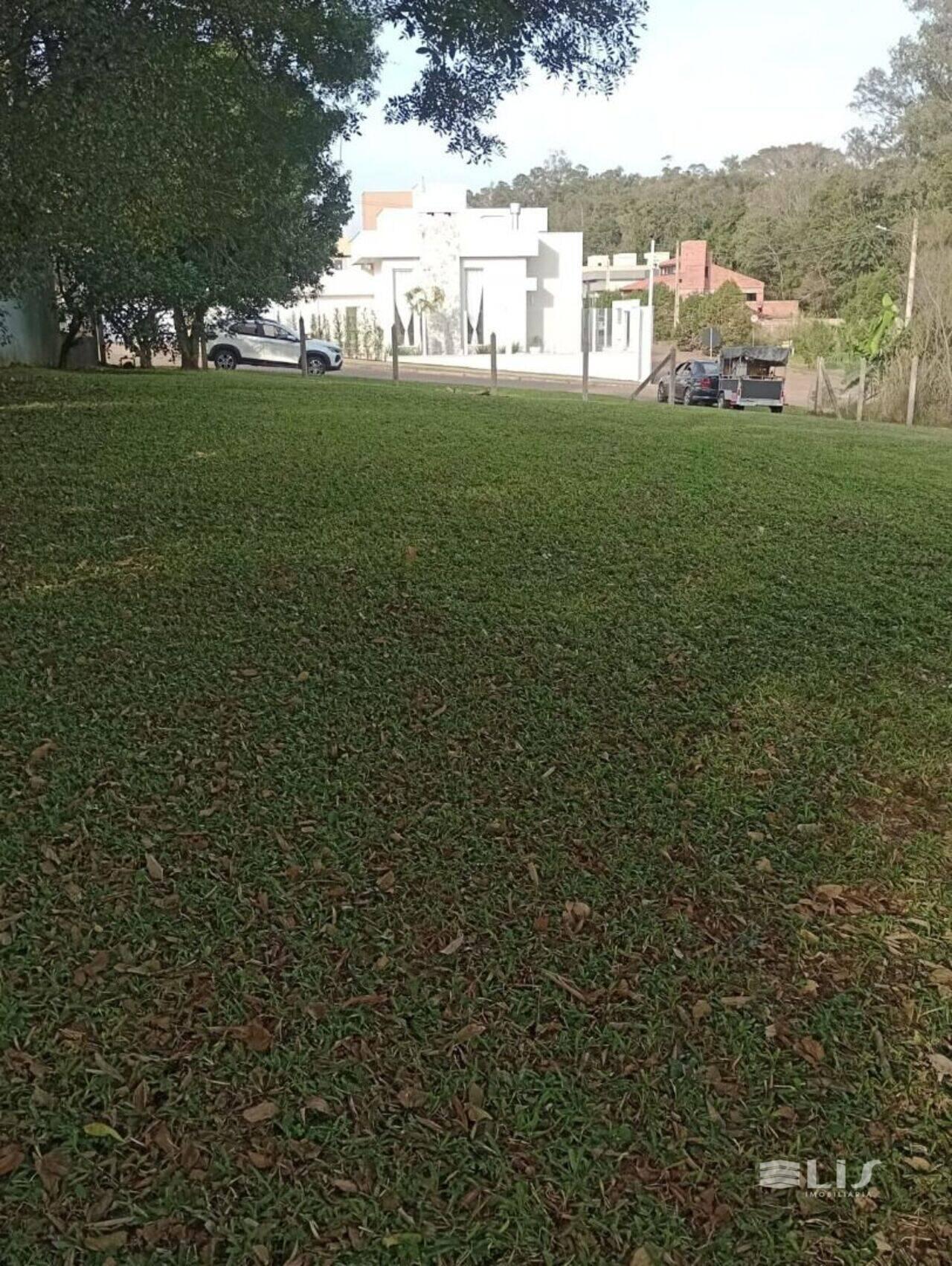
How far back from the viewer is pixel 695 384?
83.4 feet

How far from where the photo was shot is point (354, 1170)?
230cm

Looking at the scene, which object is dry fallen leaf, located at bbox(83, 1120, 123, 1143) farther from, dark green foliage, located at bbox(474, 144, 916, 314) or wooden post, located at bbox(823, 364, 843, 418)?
dark green foliage, located at bbox(474, 144, 916, 314)

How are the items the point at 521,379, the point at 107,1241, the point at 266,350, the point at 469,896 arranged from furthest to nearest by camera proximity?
the point at 521,379 < the point at 266,350 < the point at 469,896 < the point at 107,1241

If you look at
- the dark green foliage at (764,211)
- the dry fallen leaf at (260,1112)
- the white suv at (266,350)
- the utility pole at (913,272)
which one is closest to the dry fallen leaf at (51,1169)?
the dry fallen leaf at (260,1112)

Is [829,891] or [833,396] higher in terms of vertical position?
[833,396]

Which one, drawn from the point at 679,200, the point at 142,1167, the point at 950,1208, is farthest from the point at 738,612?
the point at 679,200

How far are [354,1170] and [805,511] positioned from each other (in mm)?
5491

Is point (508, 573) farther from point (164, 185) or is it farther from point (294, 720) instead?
point (164, 185)

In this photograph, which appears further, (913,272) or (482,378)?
(482,378)

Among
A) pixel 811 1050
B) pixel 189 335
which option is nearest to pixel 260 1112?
pixel 811 1050

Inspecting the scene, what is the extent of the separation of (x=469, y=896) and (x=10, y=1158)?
1.25 m

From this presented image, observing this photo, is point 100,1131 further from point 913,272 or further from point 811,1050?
point 913,272

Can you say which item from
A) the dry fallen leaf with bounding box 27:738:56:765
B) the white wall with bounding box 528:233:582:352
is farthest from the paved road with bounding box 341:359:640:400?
the dry fallen leaf with bounding box 27:738:56:765

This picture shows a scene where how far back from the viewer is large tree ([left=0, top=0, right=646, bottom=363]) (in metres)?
7.86
